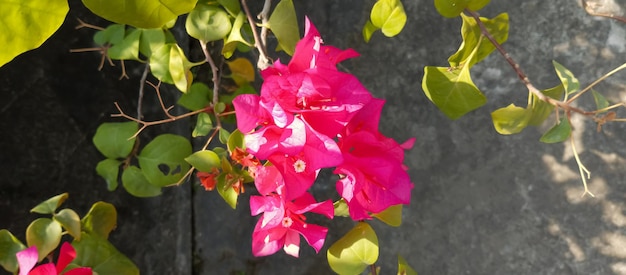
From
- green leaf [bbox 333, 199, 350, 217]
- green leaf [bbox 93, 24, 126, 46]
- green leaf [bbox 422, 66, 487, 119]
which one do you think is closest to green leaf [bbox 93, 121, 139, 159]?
green leaf [bbox 93, 24, 126, 46]

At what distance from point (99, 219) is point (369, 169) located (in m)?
0.50

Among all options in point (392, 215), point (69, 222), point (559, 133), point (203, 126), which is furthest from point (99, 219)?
point (559, 133)

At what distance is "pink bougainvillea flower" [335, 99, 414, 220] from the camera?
68cm

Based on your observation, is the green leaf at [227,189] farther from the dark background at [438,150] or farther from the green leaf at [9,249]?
the dark background at [438,150]

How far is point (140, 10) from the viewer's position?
1.82ft

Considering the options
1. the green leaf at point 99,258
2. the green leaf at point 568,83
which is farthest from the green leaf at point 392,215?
the green leaf at point 99,258

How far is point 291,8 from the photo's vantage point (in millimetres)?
791

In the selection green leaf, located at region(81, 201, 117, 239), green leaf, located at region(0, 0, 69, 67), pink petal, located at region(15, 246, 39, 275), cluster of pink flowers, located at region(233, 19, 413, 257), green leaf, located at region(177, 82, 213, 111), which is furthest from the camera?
green leaf, located at region(177, 82, 213, 111)

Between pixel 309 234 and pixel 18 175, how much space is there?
1.96ft

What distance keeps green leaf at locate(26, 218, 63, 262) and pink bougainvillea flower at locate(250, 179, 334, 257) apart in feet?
1.04

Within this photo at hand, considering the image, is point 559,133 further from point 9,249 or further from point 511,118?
point 9,249

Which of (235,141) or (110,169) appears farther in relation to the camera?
(110,169)

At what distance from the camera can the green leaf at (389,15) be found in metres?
0.84

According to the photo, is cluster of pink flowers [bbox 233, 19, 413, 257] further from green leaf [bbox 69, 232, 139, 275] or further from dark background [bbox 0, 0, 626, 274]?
dark background [bbox 0, 0, 626, 274]
